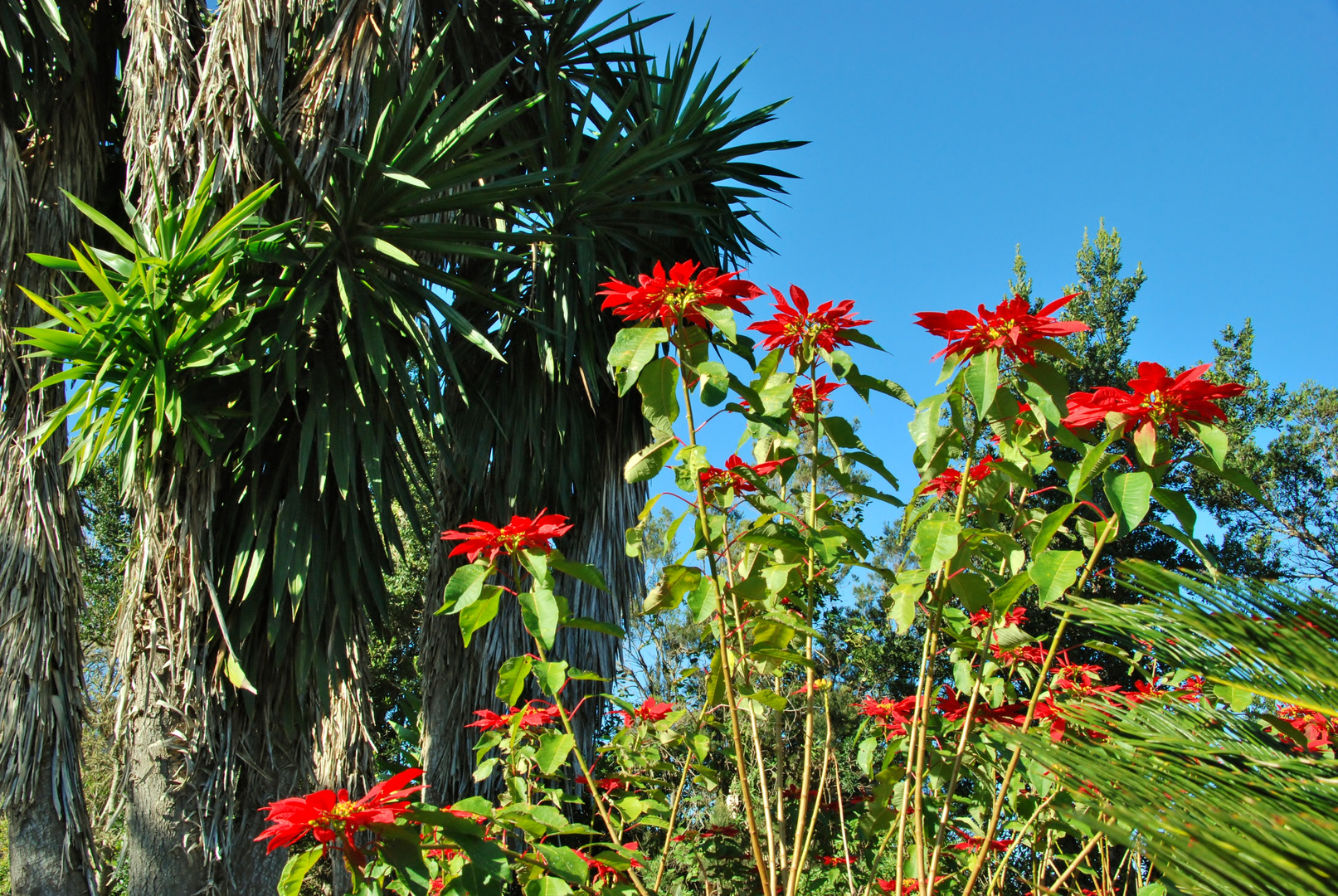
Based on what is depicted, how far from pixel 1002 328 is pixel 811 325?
32 centimetres

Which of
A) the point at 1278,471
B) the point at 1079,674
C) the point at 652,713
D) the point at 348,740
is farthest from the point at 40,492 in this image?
the point at 1278,471

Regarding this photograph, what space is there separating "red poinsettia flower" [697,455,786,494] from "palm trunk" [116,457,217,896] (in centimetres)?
205

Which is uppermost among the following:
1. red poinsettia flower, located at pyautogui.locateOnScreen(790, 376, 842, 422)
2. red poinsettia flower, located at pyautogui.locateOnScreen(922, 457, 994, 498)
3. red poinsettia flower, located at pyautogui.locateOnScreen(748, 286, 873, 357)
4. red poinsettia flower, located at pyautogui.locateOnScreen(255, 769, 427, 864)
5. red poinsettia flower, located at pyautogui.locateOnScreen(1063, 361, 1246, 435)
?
red poinsettia flower, located at pyautogui.locateOnScreen(748, 286, 873, 357)

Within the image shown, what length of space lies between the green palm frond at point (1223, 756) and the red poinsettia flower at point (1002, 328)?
477 mm

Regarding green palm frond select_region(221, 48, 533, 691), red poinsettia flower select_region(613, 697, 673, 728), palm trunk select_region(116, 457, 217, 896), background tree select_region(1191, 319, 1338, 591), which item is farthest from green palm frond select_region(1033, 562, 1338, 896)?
background tree select_region(1191, 319, 1338, 591)

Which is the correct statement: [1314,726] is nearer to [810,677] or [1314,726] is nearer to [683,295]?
[810,677]

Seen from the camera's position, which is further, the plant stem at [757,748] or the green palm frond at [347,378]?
the green palm frond at [347,378]

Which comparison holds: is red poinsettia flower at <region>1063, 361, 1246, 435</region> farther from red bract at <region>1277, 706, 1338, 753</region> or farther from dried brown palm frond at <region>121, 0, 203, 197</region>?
dried brown palm frond at <region>121, 0, 203, 197</region>

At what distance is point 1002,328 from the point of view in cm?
105

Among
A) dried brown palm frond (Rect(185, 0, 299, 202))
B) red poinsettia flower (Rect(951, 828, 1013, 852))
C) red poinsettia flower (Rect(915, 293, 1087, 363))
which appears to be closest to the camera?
red poinsettia flower (Rect(915, 293, 1087, 363))

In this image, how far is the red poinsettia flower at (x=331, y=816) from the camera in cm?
92

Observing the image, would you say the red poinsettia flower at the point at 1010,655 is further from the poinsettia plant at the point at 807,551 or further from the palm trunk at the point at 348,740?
the palm trunk at the point at 348,740

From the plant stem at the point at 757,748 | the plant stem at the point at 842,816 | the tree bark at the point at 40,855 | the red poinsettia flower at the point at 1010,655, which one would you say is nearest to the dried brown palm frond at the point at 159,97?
the tree bark at the point at 40,855

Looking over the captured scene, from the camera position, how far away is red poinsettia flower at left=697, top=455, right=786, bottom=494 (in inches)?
48.9
